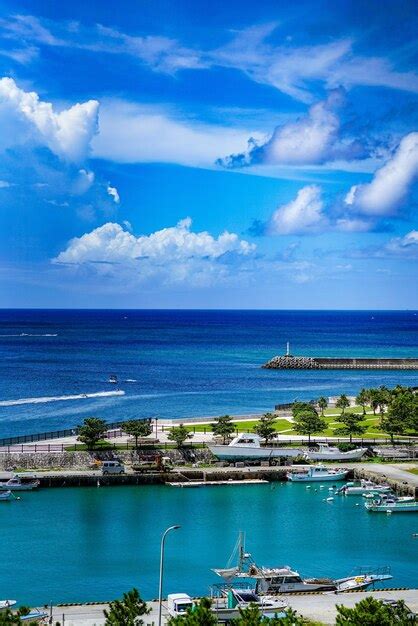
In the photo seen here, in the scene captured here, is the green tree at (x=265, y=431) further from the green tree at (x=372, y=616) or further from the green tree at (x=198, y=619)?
the green tree at (x=198, y=619)

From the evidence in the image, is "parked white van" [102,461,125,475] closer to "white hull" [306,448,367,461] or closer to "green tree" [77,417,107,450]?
"green tree" [77,417,107,450]

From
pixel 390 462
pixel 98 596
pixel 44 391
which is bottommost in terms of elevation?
pixel 98 596

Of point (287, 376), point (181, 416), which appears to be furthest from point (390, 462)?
point (287, 376)

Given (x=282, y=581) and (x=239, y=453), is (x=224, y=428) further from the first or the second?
(x=282, y=581)

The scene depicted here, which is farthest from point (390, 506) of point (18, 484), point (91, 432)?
point (18, 484)

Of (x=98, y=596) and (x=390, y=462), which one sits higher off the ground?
(x=390, y=462)

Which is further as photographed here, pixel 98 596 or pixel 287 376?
pixel 287 376

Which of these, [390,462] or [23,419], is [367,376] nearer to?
[23,419]
